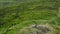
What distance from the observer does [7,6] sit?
17.0 feet

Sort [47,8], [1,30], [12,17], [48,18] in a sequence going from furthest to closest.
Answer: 1. [47,8]
2. [12,17]
3. [48,18]
4. [1,30]

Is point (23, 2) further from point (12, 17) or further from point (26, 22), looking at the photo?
point (26, 22)

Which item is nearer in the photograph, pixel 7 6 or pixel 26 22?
pixel 26 22

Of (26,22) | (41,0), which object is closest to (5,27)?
(26,22)

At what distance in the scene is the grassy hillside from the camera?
3.93 m

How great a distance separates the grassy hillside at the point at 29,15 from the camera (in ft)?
12.9

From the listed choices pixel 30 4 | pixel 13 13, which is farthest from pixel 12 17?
pixel 30 4

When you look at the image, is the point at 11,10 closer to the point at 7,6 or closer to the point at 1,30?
the point at 7,6

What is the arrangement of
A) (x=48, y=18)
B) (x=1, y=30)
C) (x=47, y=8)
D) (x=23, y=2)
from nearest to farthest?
1. (x=1, y=30)
2. (x=48, y=18)
3. (x=47, y=8)
4. (x=23, y=2)

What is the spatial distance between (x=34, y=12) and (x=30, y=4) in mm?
638

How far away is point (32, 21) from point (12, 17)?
Answer: 75 centimetres

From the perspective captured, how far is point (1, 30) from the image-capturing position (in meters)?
3.93

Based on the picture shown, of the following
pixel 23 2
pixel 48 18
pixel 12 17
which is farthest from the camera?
pixel 23 2

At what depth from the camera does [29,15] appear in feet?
14.8
